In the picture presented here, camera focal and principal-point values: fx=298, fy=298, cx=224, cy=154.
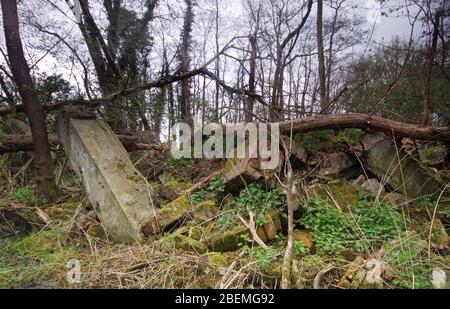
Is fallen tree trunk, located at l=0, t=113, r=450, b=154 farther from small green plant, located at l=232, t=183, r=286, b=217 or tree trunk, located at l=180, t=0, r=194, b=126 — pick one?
tree trunk, located at l=180, t=0, r=194, b=126

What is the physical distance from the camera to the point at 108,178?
3.57 m

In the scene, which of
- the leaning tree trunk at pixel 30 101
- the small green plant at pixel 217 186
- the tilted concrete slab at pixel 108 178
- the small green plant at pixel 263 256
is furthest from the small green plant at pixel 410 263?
the leaning tree trunk at pixel 30 101

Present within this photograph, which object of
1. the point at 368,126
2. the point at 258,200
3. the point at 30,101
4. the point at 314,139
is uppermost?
the point at 30,101

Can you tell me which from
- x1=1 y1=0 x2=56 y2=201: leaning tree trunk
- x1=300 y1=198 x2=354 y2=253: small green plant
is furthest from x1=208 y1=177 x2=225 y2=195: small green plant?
x1=1 y1=0 x2=56 y2=201: leaning tree trunk

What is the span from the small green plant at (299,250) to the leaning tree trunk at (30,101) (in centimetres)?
362

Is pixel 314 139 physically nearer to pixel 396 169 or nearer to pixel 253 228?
pixel 396 169

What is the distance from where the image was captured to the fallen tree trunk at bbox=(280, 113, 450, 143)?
140 inches

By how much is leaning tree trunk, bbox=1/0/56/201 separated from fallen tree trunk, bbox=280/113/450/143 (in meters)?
3.41

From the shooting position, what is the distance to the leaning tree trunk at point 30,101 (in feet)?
13.2

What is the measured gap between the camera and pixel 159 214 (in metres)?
3.27

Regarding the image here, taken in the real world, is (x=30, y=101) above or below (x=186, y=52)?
below

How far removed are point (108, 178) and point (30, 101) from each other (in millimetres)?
1826

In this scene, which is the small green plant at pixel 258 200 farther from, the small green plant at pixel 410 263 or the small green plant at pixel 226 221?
the small green plant at pixel 410 263

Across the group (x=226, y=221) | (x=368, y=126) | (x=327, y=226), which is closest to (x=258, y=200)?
(x=226, y=221)
